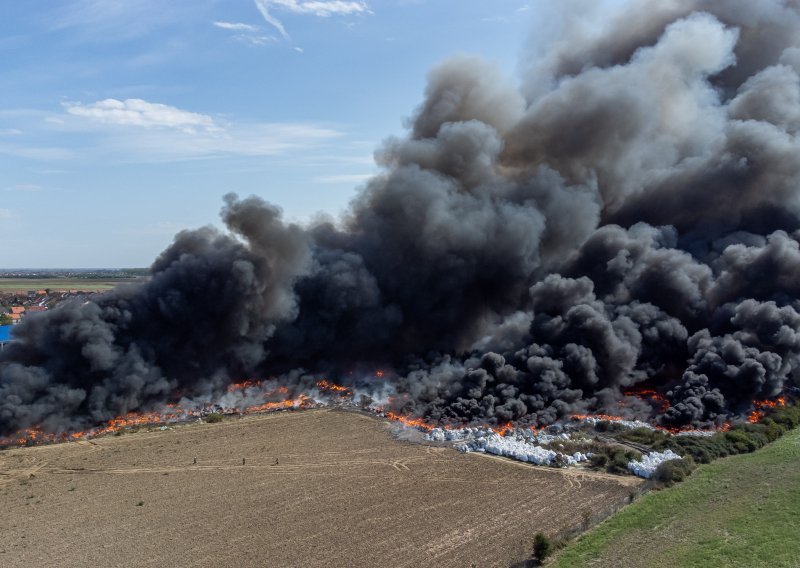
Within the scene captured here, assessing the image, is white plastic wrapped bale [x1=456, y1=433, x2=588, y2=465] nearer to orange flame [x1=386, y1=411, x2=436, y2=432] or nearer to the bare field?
the bare field

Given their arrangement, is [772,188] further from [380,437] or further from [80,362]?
[80,362]

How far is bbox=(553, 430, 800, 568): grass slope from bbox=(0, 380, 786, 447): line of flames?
11.2m

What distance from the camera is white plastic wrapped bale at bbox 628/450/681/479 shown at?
1233 inches

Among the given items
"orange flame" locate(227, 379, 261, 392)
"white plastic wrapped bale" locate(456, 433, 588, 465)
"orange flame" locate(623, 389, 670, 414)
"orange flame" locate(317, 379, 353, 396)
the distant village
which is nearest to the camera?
"white plastic wrapped bale" locate(456, 433, 588, 465)

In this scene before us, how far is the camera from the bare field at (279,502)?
23.7 meters

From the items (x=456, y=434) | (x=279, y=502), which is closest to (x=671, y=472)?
(x=456, y=434)

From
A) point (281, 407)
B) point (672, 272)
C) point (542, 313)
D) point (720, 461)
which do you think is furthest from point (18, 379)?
point (672, 272)

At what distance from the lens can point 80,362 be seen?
4481 cm

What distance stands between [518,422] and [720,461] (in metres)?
12.3

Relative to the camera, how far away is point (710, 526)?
928 inches

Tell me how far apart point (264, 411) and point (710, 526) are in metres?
32.5

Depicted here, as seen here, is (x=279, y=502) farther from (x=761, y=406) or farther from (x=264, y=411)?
A: (x=761, y=406)

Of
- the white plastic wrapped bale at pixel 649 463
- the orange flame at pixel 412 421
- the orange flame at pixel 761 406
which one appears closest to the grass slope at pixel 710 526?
the white plastic wrapped bale at pixel 649 463

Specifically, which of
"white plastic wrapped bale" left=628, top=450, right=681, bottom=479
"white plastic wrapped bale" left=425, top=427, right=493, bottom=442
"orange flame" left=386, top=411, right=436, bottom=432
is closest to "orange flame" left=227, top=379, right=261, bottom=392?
"orange flame" left=386, top=411, right=436, bottom=432
